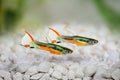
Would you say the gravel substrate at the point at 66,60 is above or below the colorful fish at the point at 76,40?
below

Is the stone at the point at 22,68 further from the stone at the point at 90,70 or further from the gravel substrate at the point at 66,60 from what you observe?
the stone at the point at 90,70

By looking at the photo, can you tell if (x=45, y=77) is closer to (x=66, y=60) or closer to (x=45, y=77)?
(x=45, y=77)

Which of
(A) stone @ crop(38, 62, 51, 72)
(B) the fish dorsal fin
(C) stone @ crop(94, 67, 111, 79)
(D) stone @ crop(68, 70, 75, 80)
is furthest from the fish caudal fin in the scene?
(C) stone @ crop(94, 67, 111, 79)

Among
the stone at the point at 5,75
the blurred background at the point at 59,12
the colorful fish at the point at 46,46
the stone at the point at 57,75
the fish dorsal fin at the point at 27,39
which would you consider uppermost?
the blurred background at the point at 59,12

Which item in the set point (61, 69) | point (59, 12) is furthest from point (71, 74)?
point (59, 12)

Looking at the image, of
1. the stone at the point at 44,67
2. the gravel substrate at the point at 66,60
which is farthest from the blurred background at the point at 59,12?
the stone at the point at 44,67

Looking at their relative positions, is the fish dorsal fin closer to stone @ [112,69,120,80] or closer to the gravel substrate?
the gravel substrate

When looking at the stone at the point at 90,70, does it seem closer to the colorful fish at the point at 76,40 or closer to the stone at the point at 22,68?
the colorful fish at the point at 76,40
